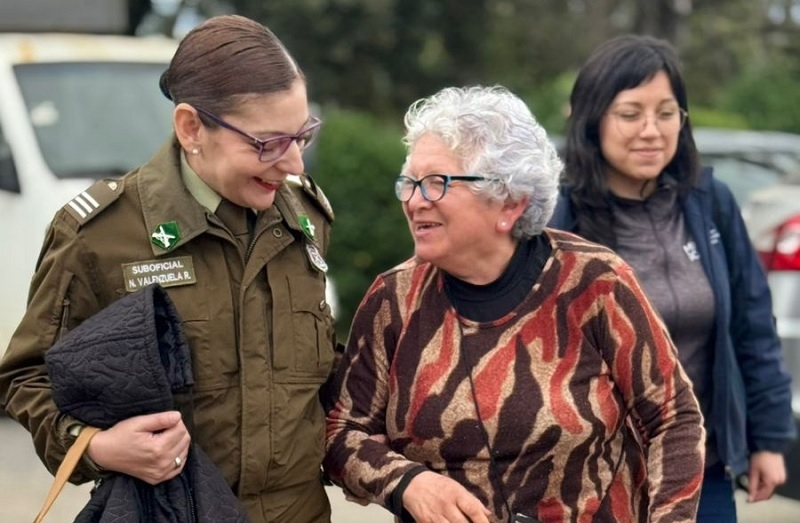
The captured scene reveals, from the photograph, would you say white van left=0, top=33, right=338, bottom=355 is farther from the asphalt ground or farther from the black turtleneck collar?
the black turtleneck collar

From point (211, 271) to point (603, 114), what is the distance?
152 centimetres

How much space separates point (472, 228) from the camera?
2.94 m

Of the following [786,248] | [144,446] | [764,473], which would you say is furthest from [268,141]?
[786,248]

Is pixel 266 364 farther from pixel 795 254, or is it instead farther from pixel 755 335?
pixel 795 254

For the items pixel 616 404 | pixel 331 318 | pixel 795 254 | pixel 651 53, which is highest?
pixel 651 53

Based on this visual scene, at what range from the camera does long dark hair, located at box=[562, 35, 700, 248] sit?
3.79 meters

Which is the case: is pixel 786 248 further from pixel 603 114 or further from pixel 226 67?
Answer: pixel 226 67

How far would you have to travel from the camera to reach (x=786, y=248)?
5359 millimetres

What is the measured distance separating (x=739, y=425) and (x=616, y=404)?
39.0 inches

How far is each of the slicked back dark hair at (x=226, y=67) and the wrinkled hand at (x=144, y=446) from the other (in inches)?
24.2

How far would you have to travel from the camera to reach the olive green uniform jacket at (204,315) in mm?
2668

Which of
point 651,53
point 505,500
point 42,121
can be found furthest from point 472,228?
point 42,121

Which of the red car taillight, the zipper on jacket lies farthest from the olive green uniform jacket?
the red car taillight

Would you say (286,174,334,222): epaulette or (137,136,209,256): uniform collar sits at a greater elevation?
(137,136,209,256): uniform collar
